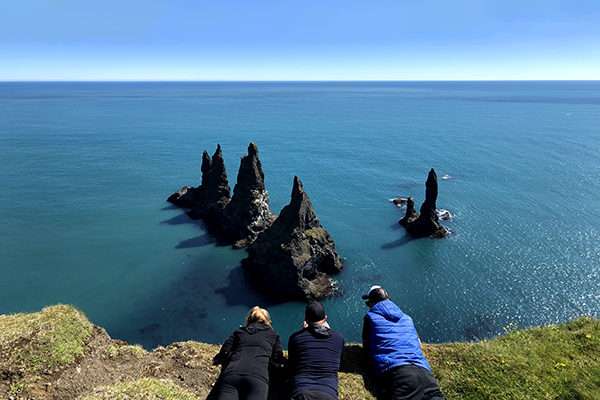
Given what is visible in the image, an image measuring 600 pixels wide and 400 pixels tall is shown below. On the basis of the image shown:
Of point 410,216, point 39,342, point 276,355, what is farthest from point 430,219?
point 39,342

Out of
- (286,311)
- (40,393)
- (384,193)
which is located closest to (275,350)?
(40,393)

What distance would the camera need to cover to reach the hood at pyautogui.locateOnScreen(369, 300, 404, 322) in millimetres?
10805

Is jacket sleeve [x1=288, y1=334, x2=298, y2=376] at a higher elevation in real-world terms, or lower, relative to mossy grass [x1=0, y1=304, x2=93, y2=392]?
higher

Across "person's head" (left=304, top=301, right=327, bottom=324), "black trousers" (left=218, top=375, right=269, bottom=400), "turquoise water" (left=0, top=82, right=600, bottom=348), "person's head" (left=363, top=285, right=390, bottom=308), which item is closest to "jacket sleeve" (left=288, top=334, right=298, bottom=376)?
"person's head" (left=304, top=301, right=327, bottom=324)

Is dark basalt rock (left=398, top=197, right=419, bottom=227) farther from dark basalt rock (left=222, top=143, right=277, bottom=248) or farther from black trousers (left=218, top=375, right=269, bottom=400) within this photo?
black trousers (left=218, top=375, right=269, bottom=400)

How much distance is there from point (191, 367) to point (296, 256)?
2388cm

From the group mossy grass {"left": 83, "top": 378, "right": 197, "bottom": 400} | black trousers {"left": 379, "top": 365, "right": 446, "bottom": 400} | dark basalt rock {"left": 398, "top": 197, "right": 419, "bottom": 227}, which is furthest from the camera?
dark basalt rock {"left": 398, "top": 197, "right": 419, "bottom": 227}

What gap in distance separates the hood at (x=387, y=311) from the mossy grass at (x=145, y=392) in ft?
21.6

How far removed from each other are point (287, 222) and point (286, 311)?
1001 cm

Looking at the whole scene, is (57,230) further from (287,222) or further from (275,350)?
(275,350)

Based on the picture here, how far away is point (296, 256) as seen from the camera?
35500 mm

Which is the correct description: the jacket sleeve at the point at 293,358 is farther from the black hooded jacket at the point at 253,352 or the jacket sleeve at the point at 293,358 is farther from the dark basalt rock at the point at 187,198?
the dark basalt rock at the point at 187,198

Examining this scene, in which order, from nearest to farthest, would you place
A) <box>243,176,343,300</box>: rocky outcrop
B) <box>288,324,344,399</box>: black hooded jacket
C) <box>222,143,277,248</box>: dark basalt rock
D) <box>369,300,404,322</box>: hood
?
<box>288,324,344,399</box>: black hooded jacket
<box>369,300,404,322</box>: hood
<box>243,176,343,300</box>: rocky outcrop
<box>222,143,277,248</box>: dark basalt rock

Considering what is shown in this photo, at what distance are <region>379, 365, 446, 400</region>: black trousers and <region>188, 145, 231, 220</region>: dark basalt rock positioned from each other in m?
44.8
